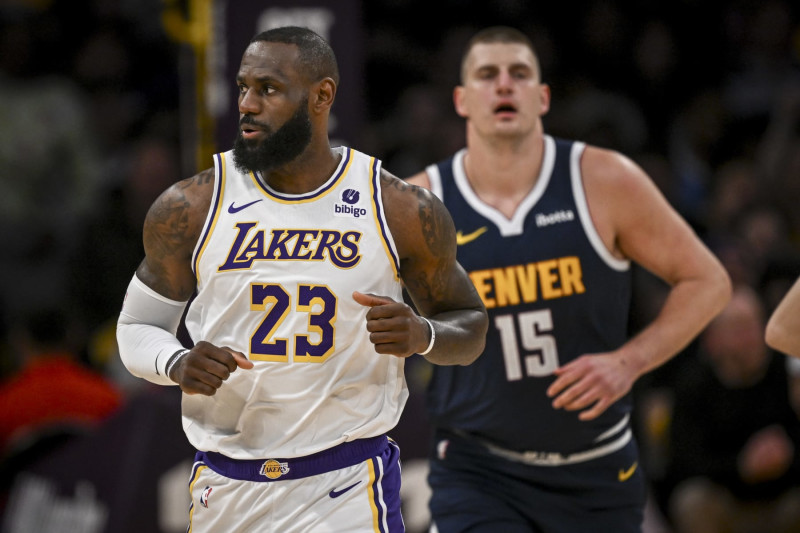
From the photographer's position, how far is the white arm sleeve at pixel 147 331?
382cm

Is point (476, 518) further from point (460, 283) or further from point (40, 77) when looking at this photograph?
point (40, 77)

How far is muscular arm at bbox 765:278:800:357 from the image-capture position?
375 cm

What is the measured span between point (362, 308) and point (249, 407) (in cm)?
47

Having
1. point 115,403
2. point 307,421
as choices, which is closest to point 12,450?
point 115,403

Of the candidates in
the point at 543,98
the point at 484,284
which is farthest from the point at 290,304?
the point at 543,98

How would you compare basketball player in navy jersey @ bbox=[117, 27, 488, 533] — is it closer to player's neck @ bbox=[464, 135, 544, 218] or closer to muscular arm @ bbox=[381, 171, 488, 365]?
muscular arm @ bbox=[381, 171, 488, 365]

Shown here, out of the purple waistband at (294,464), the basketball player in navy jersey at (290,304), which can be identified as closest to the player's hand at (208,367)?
the basketball player in navy jersey at (290,304)

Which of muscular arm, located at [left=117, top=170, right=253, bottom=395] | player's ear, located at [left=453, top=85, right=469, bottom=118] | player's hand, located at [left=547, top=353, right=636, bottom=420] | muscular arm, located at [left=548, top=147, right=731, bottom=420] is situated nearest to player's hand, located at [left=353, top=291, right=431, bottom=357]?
muscular arm, located at [left=117, top=170, right=253, bottom=395]

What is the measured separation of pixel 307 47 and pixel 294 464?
1.33 m

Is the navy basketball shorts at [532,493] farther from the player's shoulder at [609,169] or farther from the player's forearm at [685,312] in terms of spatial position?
the player's shoulder at [609,169]

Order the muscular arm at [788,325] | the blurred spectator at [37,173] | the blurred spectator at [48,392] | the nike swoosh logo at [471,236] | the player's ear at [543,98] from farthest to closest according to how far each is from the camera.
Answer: the blurred spectator at [37,173]
the blurred spectator at [48,392]
the player's ear at [543,98]
the nike swoosh logo at [471,236]
the muscular arm at [788,325]

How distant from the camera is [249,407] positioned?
12.5ft

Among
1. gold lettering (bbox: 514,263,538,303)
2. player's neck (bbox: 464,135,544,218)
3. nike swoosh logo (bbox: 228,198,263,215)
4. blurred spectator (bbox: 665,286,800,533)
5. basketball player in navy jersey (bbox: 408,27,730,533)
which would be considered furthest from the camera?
blurred spectator (bbox: 665,286,800,533)

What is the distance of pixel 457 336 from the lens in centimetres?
389
